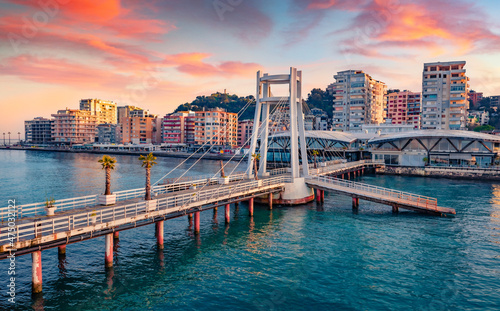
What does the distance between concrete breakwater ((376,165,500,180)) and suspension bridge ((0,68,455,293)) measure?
137 feet

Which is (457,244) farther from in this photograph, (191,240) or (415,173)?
(415,173)

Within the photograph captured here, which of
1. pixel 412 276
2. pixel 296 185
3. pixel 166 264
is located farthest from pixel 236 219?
pixel 412 276

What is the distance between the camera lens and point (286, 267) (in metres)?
28.7

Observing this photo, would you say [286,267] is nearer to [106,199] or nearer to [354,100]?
[106,199]

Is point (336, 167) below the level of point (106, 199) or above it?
below

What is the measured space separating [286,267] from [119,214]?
14.4 m

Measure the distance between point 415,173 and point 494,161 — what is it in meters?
21.8

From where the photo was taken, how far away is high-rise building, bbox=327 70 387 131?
176750 millimetres

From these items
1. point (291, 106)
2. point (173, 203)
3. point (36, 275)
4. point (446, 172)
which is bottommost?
point (36, 275)

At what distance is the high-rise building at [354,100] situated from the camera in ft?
580

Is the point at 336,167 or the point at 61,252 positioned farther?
the point at 336,167

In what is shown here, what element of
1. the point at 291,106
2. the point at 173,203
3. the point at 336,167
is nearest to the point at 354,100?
the point at 336,167

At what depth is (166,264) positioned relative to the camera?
28.9m

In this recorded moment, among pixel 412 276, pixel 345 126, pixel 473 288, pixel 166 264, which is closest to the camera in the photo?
pixel 473 288
